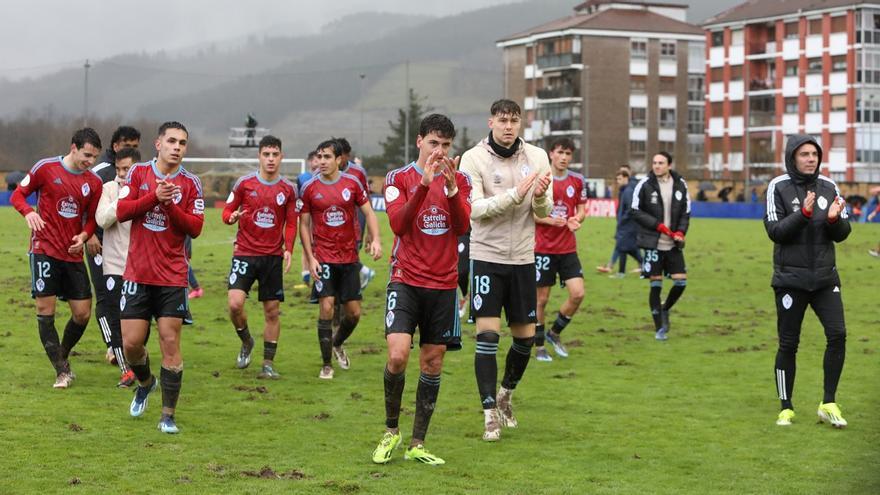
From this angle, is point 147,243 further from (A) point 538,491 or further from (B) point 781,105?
(B) point 781,105

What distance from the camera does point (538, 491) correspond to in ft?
25.5

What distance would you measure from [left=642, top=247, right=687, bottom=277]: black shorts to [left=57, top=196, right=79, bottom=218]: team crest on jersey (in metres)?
7.77

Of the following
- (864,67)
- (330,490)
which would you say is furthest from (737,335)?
(864,67)

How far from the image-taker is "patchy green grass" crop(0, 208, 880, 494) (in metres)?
8.05

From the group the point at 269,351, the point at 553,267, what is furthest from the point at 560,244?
the point at 269,351

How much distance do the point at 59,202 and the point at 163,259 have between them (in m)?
2.24

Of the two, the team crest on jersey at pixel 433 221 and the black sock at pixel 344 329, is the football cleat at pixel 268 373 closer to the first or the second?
the black sock at pixel 344 329

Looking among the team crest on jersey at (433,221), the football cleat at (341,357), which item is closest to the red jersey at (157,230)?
the team crest on jersey at (433,221)

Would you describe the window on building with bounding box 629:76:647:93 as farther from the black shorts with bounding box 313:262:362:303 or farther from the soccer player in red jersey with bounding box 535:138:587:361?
the black shorts with bounding box 313:262:362:303

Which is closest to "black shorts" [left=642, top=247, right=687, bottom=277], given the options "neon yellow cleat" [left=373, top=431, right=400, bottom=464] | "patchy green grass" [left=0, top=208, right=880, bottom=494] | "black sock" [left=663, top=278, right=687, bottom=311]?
"black sock" [left=663, top=278, right=687, bottom=311]

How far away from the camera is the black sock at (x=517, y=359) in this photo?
983cm

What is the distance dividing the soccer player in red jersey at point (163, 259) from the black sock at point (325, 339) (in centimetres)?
324

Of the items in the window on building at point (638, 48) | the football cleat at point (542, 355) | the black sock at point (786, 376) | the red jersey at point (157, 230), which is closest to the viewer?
the red jersey at point (157, 230)

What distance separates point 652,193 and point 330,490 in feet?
29.5
